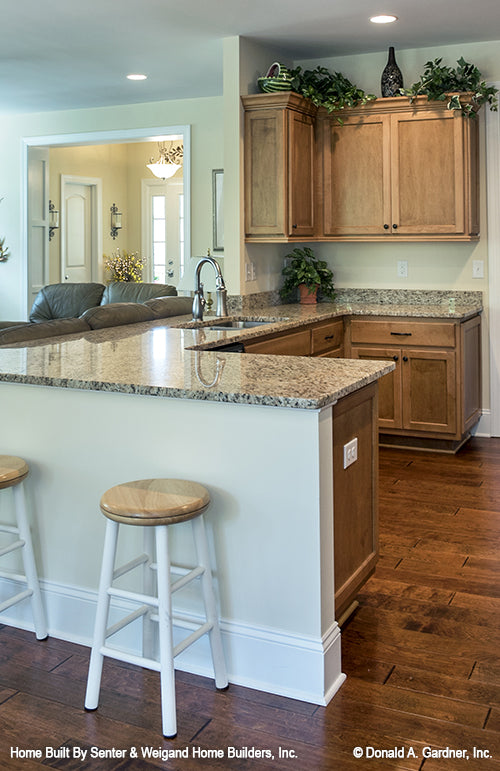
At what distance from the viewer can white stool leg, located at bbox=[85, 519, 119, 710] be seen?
2.18 m

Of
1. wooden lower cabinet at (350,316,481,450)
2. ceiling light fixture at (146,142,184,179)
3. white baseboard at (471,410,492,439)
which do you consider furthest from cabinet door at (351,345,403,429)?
ceiling light fixture at (146,142,184,179)

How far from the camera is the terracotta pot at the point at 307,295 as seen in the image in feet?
18.5

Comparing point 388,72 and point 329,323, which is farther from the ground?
point 388,72

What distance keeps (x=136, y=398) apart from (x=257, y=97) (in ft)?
10.1

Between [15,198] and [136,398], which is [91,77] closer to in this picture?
[15,198]

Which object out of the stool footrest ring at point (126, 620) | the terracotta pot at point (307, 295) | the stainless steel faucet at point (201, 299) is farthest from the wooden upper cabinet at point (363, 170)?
the stool footrest ring at point (126, 620)

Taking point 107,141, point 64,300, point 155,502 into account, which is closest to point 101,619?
point 155,502

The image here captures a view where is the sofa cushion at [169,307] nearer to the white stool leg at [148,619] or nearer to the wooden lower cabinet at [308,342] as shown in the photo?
the wooden lower cabinet at [308,342]

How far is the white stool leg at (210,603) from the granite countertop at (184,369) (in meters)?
0.39

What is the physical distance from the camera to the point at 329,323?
5066 mm

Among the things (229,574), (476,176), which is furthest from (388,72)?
(229,574)

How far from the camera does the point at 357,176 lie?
210 inches

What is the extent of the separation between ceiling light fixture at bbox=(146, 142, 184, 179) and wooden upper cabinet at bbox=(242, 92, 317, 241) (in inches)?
154

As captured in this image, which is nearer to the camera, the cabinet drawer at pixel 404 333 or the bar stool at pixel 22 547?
the bar stool at pixel 22 547
